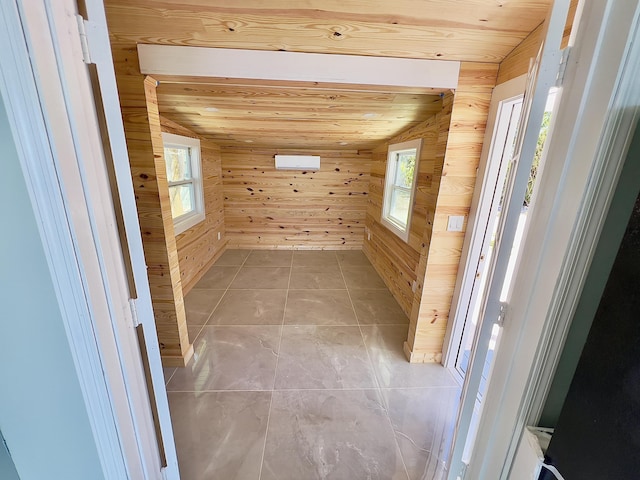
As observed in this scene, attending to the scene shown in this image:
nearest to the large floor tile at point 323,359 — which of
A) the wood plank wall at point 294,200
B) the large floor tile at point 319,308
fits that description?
the large floor tile at point 319,308

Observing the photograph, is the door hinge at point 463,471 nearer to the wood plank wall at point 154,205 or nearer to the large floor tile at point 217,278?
the wood plank wall at point 154,205

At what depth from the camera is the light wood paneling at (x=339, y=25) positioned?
1.14 m

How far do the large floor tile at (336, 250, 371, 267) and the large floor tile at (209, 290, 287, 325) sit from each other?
1383mm

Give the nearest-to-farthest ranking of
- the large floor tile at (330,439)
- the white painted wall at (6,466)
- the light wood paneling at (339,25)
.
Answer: the white painted wall at (6,466)
the light wood paneling at (339,25)
the large floor tile at (330,439)

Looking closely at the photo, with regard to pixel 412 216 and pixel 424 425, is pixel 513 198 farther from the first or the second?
pixel 412 216

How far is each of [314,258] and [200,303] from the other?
1986 mm

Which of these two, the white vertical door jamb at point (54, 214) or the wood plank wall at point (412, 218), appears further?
the wood plank wall at point (412, 218)

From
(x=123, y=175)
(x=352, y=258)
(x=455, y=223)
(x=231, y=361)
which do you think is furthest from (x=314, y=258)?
(x=123, y=175)

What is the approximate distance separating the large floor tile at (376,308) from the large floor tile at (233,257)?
6.48 feet

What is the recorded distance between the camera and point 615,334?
49 centimetres

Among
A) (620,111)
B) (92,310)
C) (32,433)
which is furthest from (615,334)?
(32,433)

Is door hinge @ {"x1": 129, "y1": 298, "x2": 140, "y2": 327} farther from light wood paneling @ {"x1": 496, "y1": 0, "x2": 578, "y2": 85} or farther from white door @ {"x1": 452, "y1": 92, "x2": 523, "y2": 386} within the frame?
light wood paneling @ {"x1": 496, "y1": 0, "x2": 578, "y2": 85}

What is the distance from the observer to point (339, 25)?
1.23m

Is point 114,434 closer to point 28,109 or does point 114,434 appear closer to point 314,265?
point 28,109
